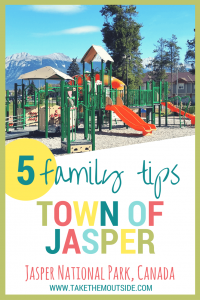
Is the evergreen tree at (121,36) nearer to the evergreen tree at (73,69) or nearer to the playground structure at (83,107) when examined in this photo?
the playground structure at (83,107)

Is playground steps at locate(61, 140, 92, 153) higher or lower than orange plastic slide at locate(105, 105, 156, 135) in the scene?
lower

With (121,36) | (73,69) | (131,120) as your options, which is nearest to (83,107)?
(131,120)

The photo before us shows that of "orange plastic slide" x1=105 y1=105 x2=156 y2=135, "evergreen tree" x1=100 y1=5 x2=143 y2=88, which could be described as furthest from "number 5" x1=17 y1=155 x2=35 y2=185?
"evergreen tree" x1=100 y1=5 x2=143 y2=88

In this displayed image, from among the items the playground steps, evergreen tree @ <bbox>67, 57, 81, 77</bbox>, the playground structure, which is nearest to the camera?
the playground steps

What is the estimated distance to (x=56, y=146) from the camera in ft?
43.2

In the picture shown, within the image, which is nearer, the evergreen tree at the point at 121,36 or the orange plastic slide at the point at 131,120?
the orange plastic slide at the point at 131,120

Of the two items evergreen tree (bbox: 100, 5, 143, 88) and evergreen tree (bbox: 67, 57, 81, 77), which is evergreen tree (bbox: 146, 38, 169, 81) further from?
Result: evergreen tree (bbox: 67, 57, 81, 77)

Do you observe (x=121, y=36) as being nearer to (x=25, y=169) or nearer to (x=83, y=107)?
(x=83, y=107)

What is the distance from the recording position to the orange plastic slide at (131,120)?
687 inches

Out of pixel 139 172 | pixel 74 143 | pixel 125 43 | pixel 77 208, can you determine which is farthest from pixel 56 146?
pixel 125 43

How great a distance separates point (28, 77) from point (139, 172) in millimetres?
12621

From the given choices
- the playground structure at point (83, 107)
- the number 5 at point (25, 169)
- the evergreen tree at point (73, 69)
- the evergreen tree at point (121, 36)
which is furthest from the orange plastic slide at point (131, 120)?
the evergreen tree at point (73, 69)

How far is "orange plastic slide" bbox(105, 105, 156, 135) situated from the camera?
57.2ft

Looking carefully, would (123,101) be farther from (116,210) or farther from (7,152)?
(116,210)
